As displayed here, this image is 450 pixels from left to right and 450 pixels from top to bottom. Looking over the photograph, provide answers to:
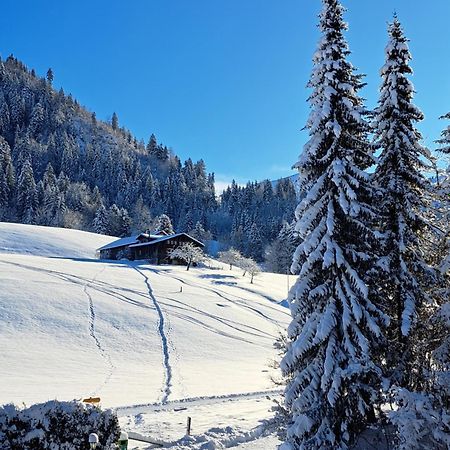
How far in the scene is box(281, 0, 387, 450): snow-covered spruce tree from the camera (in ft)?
41.2

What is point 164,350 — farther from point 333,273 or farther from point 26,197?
point 26,197

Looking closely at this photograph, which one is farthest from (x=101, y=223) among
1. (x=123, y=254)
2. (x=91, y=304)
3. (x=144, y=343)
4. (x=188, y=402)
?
(x=188, y=402)

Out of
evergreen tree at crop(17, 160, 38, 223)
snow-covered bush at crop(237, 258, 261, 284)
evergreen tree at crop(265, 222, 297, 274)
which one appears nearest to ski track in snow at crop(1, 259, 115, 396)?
snow-covered bush at crop(237, 258, 261, 284)

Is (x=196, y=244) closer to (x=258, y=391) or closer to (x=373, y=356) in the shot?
(x=258, y=391)

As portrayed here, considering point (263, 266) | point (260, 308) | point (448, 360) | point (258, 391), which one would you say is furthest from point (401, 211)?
point (263, 266)

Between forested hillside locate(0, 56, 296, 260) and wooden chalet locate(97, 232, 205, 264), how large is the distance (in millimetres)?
37206

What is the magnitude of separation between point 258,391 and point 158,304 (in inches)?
821

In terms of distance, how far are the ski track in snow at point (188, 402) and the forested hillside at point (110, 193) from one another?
94.4m

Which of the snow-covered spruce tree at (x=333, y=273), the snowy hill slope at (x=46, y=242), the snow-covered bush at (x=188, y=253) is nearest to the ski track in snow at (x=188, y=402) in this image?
the snow-covered spruce tree at (x=333, y=273)

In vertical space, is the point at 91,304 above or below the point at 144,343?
above

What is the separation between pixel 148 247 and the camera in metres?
79.3

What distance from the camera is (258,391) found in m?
27.7

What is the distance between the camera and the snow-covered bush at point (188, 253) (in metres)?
72.6

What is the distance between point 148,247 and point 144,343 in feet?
144
